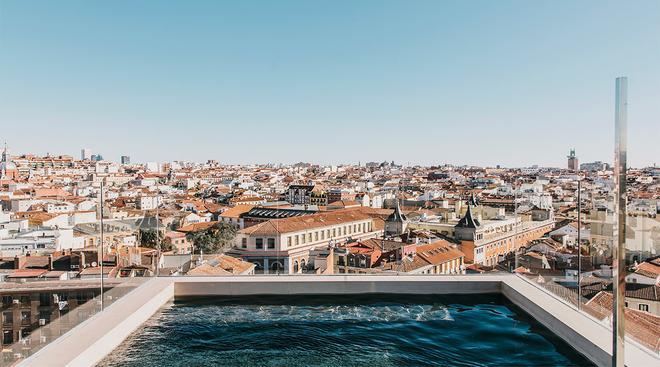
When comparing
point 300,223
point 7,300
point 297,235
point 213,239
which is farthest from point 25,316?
point 213,239

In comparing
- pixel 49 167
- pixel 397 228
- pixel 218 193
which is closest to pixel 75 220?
pixel 397 228

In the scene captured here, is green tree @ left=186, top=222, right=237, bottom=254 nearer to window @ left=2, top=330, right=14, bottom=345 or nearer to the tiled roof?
the tiled roof

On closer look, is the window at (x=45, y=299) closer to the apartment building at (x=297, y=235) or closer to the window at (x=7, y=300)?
the window at (x=7, y=300)

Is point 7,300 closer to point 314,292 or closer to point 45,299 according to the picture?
point 45,299

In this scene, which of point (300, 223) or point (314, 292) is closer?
point (314, 292)

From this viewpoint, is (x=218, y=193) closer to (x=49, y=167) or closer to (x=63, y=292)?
(x=49, y=167)

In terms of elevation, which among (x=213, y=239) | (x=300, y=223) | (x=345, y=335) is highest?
(x=345, y=335)

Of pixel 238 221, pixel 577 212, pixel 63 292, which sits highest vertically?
pixel 577 212

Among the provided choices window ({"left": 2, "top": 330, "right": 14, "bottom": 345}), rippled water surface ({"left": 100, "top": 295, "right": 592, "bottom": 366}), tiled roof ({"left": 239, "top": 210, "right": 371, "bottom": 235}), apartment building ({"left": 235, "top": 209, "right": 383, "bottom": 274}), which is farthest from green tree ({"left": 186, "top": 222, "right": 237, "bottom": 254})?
window ({"left": 2, "top": 330, "right": 14, "bottom": 345})
